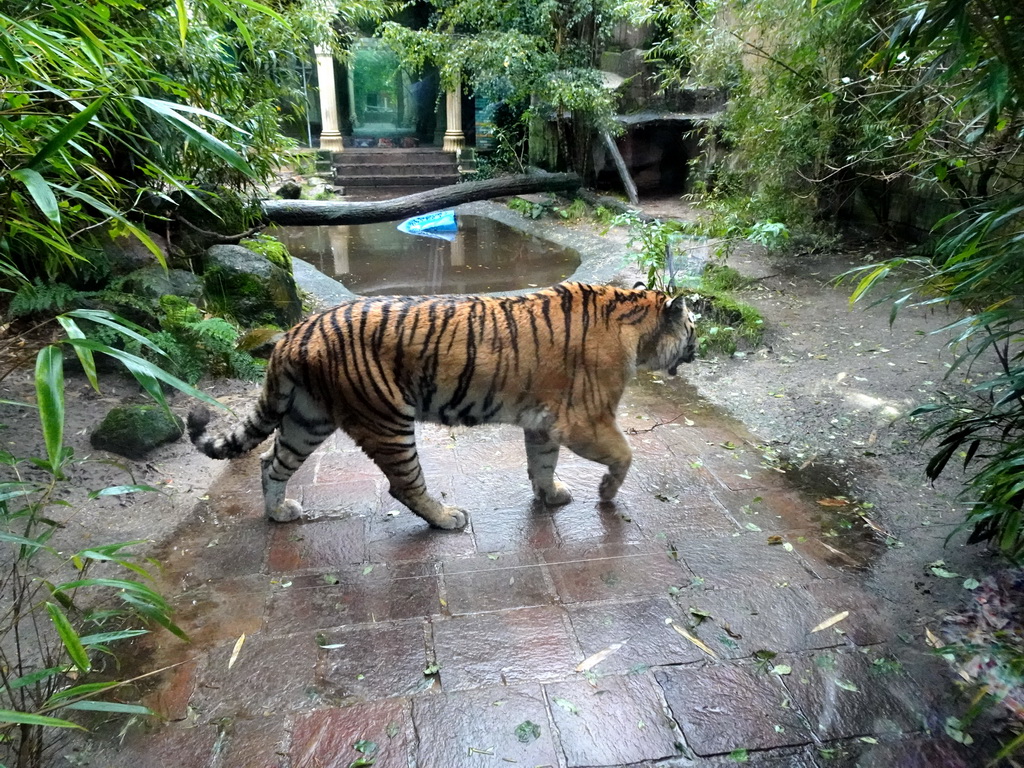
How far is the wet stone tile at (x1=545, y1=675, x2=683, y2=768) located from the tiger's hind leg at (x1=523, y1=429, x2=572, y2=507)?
1244 millimetres

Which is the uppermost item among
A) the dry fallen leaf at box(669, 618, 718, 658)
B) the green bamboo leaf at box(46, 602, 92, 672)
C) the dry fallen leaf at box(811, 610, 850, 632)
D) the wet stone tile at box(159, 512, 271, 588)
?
the green bamboo leaf at box(46, 602, 92, 672)

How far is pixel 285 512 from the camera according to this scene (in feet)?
11.6

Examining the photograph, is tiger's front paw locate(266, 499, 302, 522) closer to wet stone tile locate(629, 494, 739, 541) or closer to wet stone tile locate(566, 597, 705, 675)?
wet stone tile locate(566, 597, 705, 675)

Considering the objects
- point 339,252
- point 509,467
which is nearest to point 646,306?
point 509,467

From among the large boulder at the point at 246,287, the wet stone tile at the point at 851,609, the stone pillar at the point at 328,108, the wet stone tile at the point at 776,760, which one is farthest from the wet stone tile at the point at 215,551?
the stone pillar at the point at 328,108

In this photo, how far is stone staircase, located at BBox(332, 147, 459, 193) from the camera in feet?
55.2

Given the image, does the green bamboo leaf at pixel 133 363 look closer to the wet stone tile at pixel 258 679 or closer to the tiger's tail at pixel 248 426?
the wet stone tile at pixel 258 679

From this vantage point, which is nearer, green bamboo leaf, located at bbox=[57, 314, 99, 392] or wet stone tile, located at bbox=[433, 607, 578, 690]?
green bamboo leaf, located at bbox=[57, 314, 99, 392]

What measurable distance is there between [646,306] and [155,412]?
9.74 ft

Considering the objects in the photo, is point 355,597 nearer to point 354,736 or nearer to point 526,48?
point 354,736

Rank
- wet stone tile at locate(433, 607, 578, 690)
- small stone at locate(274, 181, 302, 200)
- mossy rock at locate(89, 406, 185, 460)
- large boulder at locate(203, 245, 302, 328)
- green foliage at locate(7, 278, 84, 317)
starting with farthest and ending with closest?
small stone at locate(274, 181, 302, 200) < large boulder at locate(203, 245, 302, 328) < green foliage at locate(7, 278, 84, 317) < mossy rock at locate(89, 406, 185, 460) < wet stone tile at locate(433, 607, 578, 690)

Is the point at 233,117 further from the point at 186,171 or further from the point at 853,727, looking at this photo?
the point at 853,727

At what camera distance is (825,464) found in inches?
160

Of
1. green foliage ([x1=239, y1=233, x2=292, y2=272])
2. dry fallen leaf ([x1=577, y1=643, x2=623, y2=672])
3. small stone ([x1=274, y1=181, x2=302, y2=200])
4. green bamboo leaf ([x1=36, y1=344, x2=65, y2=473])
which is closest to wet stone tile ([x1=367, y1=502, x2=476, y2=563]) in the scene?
dry fallen leaf ([x1=577, y1=643, x2=623, y2=672])
